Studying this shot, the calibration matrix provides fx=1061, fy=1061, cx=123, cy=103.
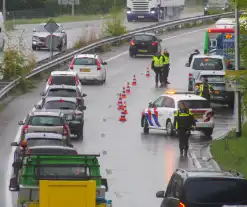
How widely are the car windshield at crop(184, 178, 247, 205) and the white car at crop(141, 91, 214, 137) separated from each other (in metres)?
18.1

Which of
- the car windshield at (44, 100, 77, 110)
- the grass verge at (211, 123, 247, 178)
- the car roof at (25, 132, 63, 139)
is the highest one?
the car roof at (25, 132, 63, 139)

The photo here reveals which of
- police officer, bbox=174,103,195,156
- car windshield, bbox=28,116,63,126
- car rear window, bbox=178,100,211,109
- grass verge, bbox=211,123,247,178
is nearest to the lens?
grass verge, bbox=211,123,247,178

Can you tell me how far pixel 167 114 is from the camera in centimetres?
3575

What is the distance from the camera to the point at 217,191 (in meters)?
17.3

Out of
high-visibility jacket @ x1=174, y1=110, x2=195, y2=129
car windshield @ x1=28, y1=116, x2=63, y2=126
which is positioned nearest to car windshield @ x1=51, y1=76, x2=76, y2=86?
car windshield @ x1=28, y1=116, x2=63, y2=126

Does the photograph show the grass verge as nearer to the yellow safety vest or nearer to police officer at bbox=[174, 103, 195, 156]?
police officer at bbox=[174, 103, 195, 156]

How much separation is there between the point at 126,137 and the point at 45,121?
15.3 feet

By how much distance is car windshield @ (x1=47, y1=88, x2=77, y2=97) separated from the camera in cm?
3856

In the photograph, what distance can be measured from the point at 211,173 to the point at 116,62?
39.5 m

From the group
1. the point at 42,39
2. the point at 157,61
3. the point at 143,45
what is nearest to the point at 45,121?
the point at 157,61

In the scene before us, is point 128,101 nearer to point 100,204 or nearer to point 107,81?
point 107,81

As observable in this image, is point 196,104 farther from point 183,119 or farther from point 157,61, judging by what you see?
point 157,61

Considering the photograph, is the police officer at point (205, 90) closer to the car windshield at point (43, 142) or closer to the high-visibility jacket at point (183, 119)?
the high-visibility jacket at point (183, 119)

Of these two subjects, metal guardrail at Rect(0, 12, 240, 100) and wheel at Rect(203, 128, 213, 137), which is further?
metal guardrail at Rect(0, 12, 240, 100)
